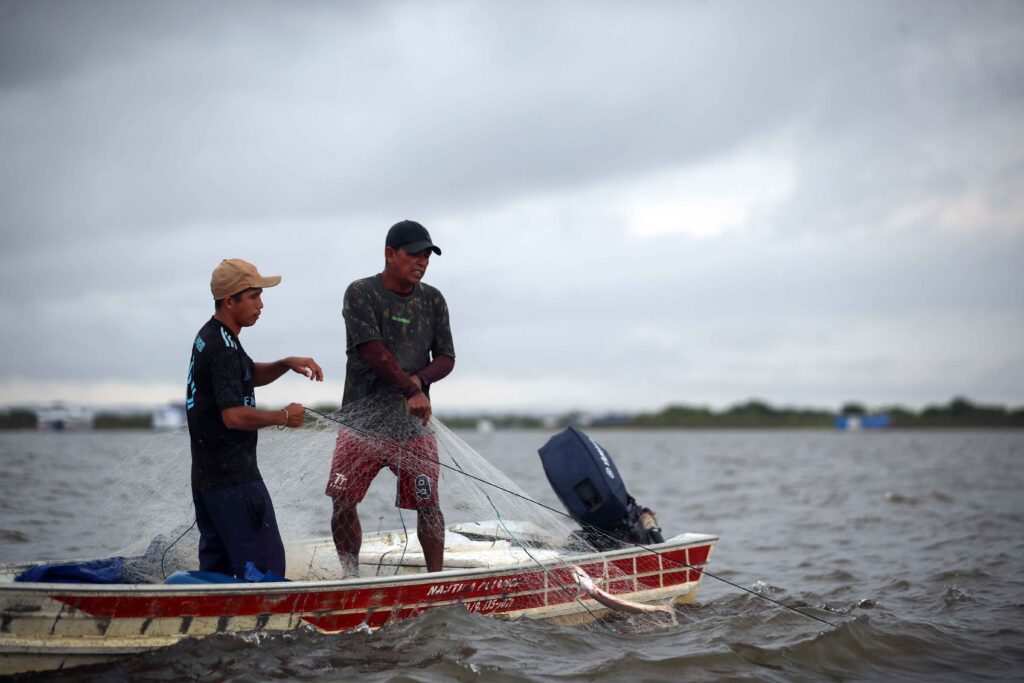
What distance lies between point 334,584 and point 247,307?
1592mm

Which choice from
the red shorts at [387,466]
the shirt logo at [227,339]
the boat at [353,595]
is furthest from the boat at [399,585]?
the shirt logo at [227,339]

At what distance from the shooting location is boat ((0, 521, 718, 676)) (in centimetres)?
453

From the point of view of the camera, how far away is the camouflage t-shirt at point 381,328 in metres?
5.70

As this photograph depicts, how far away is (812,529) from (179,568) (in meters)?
9.78

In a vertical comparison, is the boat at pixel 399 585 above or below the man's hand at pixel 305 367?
→ below

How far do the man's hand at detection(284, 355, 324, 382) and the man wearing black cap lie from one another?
409 millimetres

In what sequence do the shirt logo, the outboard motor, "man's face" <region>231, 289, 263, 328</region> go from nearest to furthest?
the shirt logo
"man's face" <region>231, 289, 263, 328</region>
the outboard motor

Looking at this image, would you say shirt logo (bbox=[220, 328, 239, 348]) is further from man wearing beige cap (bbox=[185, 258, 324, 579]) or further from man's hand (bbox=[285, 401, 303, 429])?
man's hand (bbox=[285, 401, 303, 429])

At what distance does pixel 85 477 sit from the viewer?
17.4 meters

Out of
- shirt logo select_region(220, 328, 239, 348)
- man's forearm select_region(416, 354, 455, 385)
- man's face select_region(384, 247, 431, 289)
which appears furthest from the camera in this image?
man's forearm select_region(416, 354, 455, 385)

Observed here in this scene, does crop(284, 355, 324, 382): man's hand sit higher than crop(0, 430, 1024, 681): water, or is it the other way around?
crop(284, 355, 324, 382): man's hand

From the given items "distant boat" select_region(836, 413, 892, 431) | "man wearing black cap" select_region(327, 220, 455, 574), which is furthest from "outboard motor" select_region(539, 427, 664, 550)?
"distant boat" select_region(836, 413, 892, 431)

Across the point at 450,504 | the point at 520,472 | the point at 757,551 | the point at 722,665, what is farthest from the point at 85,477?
the point at 722,665

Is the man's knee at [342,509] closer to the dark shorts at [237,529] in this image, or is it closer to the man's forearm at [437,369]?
the dark shorts at [237,529]
